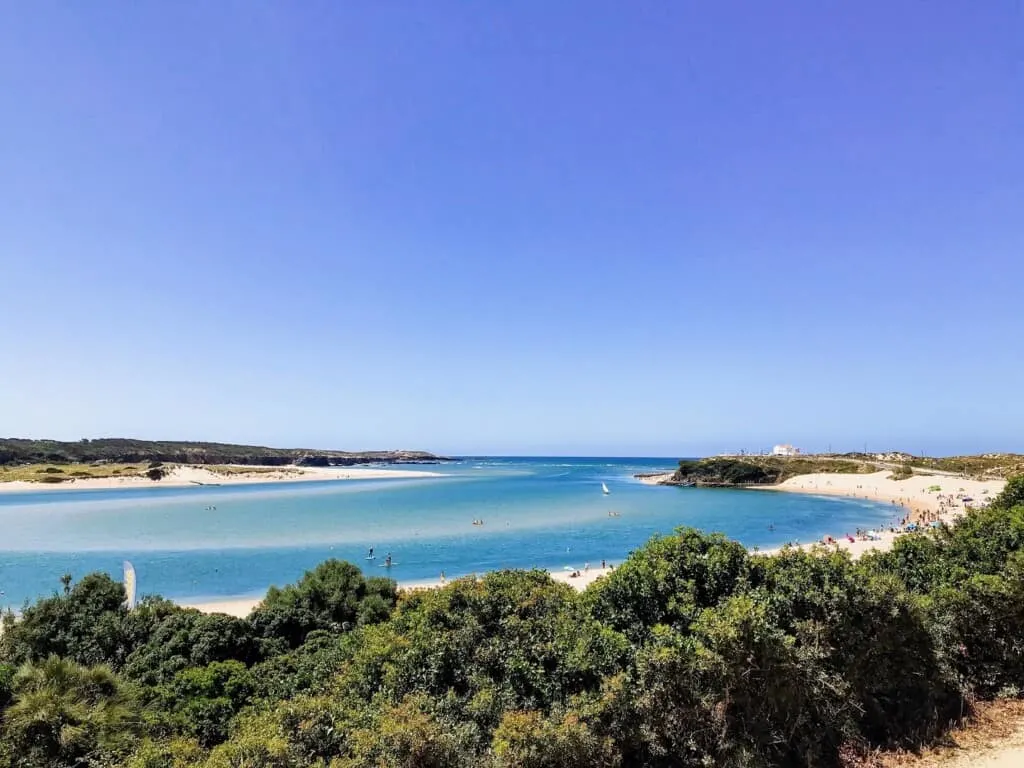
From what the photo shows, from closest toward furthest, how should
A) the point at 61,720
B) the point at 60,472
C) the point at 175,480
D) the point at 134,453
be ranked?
the point at 61,720
the point at 60,472
the point at 175,480
the point at 134,453

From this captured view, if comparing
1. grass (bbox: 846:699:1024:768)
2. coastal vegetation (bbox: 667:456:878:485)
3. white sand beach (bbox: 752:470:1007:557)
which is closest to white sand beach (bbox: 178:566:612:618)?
grass (bbox: 846:699:1024:768)

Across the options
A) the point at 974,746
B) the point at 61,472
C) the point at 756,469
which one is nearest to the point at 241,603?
the point at 974,746

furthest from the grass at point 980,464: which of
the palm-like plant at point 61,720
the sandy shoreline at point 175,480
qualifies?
the sandy shoreline at point 175,480

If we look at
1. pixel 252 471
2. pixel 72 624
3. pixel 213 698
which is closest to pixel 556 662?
pixel 213 698

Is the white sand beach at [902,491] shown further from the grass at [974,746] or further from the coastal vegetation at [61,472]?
the coastal vegetation at [61,472]

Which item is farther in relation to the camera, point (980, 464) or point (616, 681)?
point (980, 464)

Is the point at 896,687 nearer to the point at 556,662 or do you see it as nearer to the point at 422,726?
the point at 556,662

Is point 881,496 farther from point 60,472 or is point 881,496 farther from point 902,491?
point 60,472
